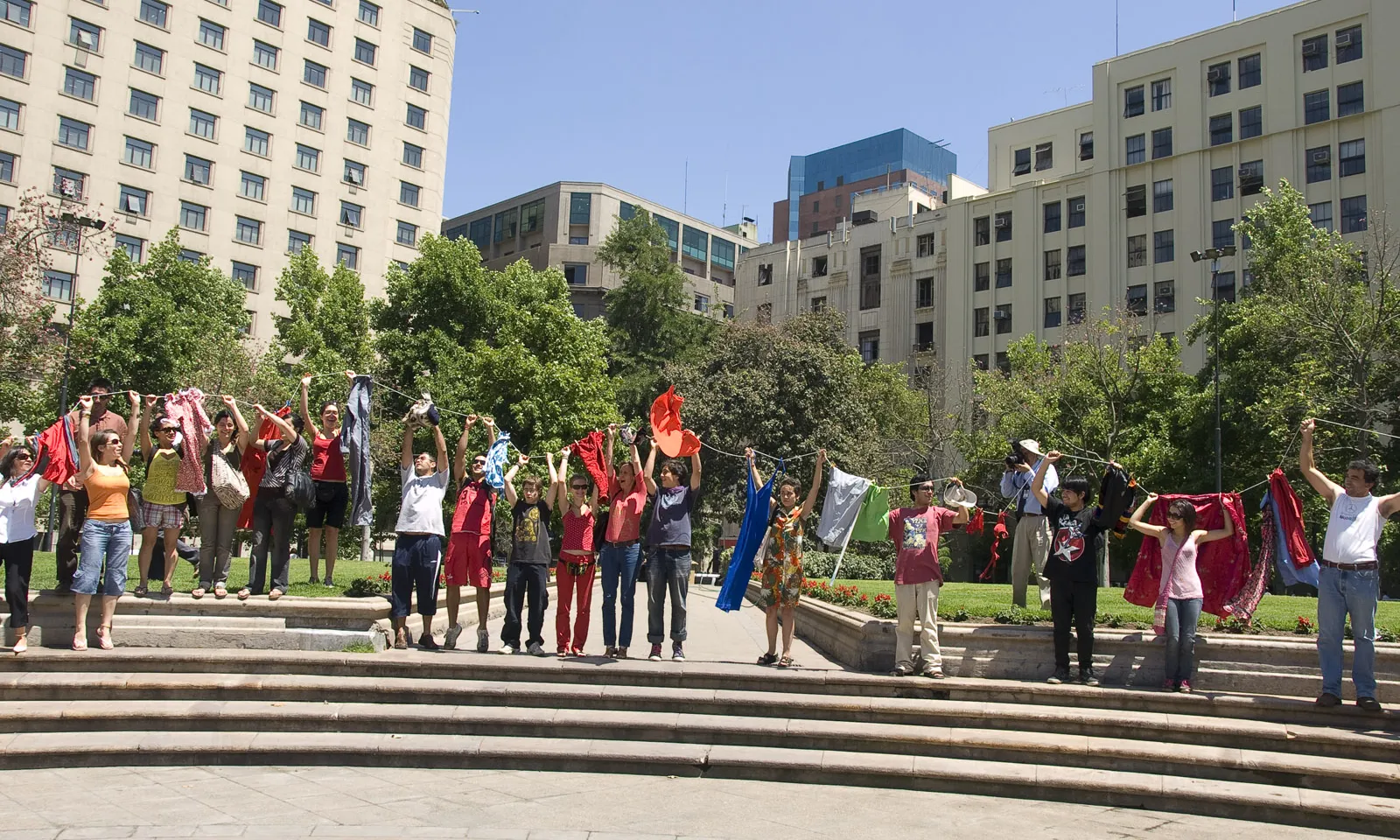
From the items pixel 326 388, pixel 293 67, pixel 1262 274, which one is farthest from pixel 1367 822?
pixel 293 67

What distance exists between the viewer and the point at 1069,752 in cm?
793

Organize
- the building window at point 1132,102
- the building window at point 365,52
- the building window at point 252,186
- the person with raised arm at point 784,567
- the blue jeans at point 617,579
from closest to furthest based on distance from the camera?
the person with raised arm at point 784,567 → the blue jeans at point 617,579 → the building window at point 1132,102 → the building window at point 252,186 → the building window at point 365,52

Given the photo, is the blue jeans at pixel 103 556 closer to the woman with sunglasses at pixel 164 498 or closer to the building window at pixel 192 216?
the woman with sunglasses at pixel 164 498

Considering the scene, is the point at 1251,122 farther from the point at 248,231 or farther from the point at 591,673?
the point at 248,231

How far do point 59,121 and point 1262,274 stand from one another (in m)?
54.3

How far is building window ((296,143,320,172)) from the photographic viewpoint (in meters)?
61.8

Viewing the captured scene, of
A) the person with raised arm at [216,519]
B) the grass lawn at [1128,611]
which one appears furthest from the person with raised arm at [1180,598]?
the person with raised arm at [216,519]

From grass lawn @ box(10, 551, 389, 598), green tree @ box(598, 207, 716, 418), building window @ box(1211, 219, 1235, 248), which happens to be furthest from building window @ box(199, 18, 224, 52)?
building window @ box(1211, 219, 1235, 248)

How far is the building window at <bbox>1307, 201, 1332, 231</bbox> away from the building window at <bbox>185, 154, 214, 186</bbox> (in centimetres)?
5513

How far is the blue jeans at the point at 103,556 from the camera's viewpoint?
9570 millimetres

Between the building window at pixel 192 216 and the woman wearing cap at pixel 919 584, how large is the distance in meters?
55.8

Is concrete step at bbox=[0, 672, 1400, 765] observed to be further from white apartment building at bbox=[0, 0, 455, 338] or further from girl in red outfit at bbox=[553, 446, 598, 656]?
white apartment building at bbox=[0, 0, 455, 338]

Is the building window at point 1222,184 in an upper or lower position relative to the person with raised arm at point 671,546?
upper

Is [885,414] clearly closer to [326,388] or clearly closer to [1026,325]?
[1026,325]
